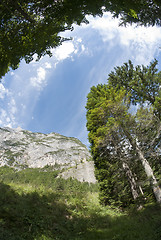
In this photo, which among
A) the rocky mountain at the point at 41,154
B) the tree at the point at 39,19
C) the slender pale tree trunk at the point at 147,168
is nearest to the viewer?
the tree at the point at 39,19

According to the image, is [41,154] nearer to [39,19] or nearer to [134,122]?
[134,122]

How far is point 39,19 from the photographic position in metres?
5.81

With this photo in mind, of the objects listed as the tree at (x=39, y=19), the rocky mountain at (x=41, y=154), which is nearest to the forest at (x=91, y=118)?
the tree at (x=39, y=19)

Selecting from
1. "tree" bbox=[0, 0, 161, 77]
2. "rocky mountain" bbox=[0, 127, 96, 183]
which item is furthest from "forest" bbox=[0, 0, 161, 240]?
"rocky mountain" bbox=[0, 127, 96, 183]

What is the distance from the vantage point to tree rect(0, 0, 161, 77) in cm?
496

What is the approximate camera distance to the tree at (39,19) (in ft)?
16.3

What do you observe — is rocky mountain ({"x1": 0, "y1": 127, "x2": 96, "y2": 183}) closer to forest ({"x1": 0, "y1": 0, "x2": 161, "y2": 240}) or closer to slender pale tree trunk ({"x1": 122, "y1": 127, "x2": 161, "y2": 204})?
forest ({"x1": 0, "y1": 0, "x2": 161, "y2": 240})

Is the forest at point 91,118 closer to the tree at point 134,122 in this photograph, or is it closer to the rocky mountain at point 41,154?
the tree at point 134,122

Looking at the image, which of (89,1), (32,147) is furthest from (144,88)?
(32,147)

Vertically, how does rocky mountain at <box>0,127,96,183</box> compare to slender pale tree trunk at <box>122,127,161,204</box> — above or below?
above

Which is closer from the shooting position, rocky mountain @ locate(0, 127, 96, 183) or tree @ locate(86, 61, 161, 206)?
tree @ locate(86, 61, 161, 206)

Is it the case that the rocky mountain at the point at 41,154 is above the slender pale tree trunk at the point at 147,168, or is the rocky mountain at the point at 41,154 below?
above

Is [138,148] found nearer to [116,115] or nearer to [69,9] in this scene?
[116,115]

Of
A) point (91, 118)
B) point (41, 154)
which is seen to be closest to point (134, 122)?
point (91, 118)
